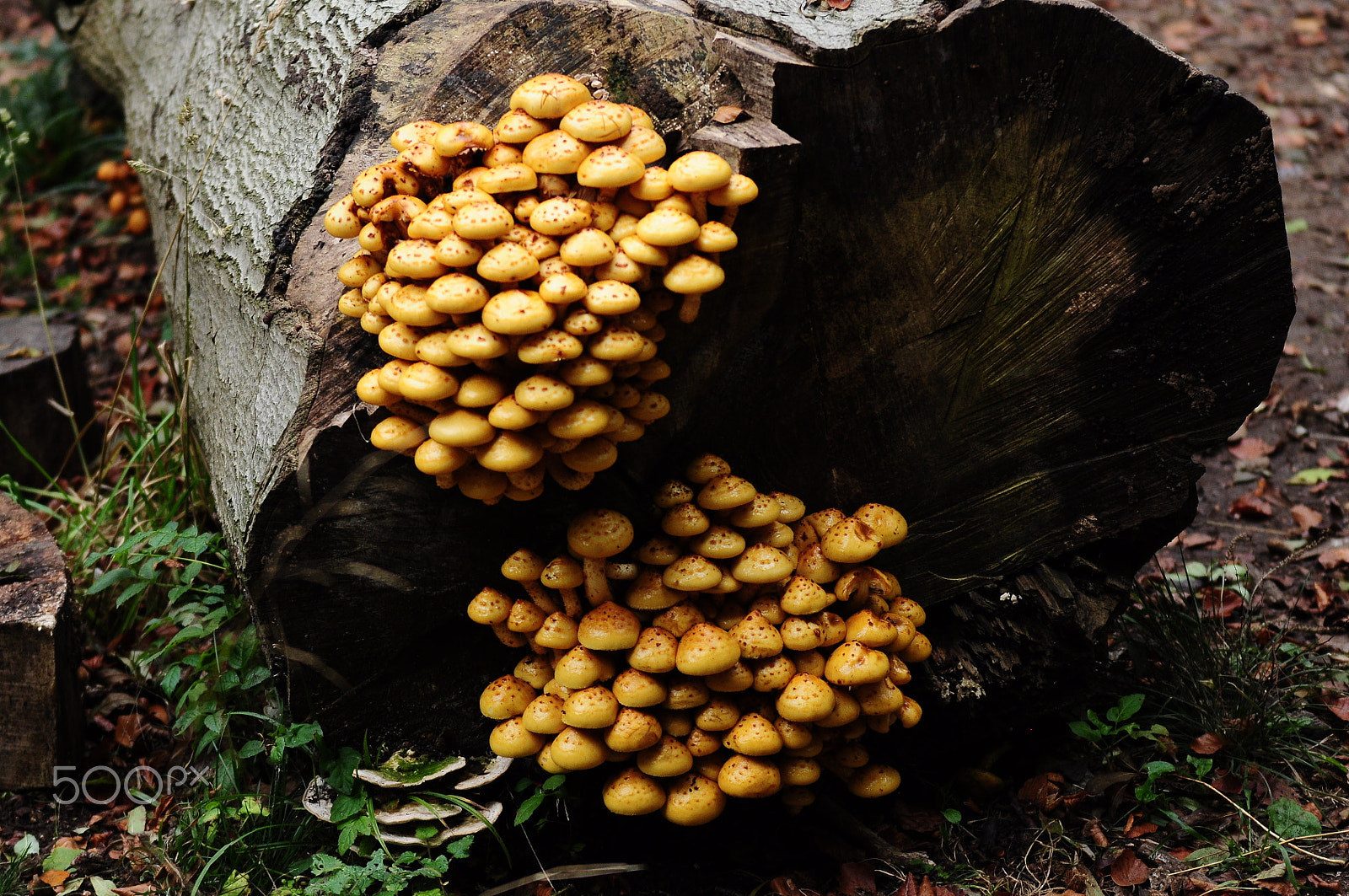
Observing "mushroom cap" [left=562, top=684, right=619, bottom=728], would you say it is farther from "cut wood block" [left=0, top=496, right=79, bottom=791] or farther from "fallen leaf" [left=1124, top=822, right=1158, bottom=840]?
"cut wood block" [left=0, top=496, right=79, bottom=791]

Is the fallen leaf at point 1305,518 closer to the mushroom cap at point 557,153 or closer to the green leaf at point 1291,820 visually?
the green leaf at point 1291,820

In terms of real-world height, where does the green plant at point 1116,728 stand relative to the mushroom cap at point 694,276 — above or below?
below

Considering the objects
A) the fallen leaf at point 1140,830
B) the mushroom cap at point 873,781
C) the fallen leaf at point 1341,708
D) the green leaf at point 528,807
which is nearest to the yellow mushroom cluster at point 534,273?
the green leaf at point 528,807

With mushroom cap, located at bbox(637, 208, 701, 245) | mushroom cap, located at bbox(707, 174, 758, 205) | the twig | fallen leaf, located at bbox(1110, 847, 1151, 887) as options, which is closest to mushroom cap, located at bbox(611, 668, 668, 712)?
mushroom cap, located at bbox(637, 208, 701, 245)

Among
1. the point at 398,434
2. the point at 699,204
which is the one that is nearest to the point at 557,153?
the point at 699,204

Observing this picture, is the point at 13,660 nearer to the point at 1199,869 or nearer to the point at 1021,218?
the point at 1021,218

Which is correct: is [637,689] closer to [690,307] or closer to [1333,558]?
[690,307]
